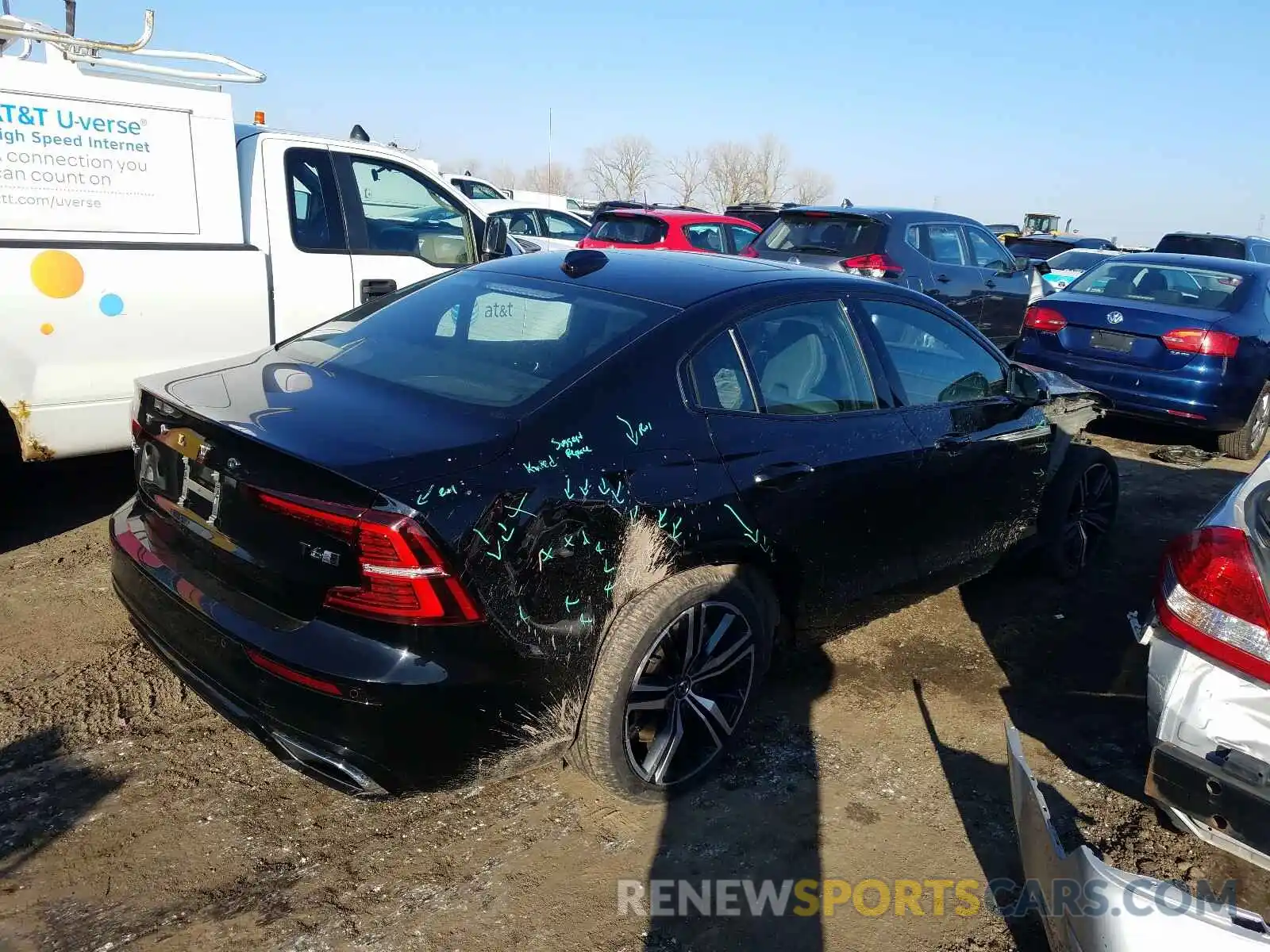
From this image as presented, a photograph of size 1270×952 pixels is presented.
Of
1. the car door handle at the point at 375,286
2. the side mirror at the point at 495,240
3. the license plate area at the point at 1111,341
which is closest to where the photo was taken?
the car door handle at the point at 375,286

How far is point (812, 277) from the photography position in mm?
3564

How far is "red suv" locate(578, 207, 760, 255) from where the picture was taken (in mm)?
10992

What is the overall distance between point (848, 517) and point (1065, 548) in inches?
82.4

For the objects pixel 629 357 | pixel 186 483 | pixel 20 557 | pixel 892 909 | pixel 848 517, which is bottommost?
pixel 892 909

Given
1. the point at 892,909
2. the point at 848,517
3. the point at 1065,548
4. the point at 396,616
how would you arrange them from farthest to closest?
the point at 1065,548 < the point at 848,517 < the point at 892,909 < the point at 396,616

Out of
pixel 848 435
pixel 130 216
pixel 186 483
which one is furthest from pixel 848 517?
pixel 130 216

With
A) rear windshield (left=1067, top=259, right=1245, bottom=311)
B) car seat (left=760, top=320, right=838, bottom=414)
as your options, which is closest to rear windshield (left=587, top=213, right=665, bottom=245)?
rear windshield (left=1067, top=259, right=1245, bottom=311)

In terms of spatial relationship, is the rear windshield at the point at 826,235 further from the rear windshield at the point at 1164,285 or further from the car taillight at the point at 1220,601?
the car taillight at the point at 1220,601

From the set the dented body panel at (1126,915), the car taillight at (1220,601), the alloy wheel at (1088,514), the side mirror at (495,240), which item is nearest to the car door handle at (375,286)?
the side mirror at (495,240)

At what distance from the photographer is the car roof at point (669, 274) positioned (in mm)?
3234

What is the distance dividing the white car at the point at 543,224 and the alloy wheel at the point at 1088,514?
A: 10161 mm

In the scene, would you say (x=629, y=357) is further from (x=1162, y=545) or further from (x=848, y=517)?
(x=1162, y=545)

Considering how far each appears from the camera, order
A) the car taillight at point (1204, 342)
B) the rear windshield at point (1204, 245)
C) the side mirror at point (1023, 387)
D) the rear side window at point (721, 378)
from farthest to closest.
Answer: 1. the rear windshield at point (1204, 245)
2. the car taillight at point (1204, 342)
3. the side mirror at point (1023, 387)
4. the rear side window at point (721, 378)

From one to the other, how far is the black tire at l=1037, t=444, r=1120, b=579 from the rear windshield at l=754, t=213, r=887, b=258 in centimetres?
394
